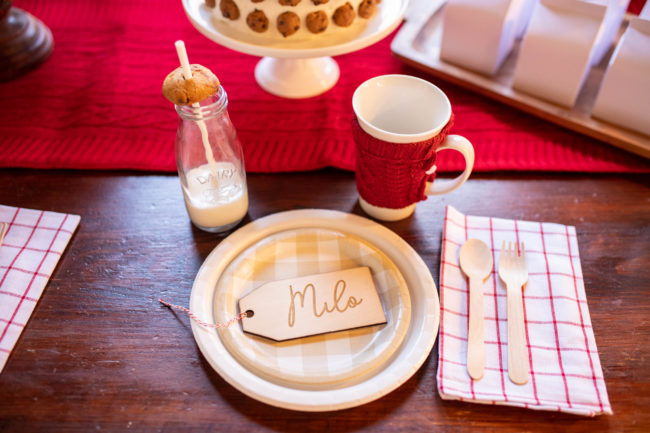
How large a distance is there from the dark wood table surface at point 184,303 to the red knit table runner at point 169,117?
0.10ft

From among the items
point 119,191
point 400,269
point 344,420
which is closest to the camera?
point 344,420

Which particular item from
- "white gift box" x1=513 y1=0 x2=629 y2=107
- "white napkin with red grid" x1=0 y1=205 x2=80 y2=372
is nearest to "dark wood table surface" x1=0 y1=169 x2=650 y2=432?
"white napkin with red grid" x1=0 y1=205 x2=80 y2=372

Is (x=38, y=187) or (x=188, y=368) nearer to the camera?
(x=188, y=368)

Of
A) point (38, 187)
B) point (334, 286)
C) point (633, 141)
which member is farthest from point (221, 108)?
point (633, 141)

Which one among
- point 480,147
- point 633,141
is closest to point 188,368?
point 480,147

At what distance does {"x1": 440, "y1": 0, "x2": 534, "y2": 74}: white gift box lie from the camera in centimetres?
81

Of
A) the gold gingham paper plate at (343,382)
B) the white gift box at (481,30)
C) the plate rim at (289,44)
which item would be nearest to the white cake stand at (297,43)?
the plate rim at (289,44)

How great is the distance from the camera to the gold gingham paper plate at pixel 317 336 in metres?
0.56

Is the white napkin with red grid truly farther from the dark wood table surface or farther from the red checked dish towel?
the red checked dish towel

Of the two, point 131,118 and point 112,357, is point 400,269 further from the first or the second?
point 131,118

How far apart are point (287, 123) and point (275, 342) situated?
0.40 meters

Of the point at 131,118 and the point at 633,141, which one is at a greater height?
the point at 633,141

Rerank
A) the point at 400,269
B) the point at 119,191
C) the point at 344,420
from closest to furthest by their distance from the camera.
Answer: the point at 344,420
the point at 400,269
the point at 119,191

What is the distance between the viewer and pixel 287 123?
0.86 m
